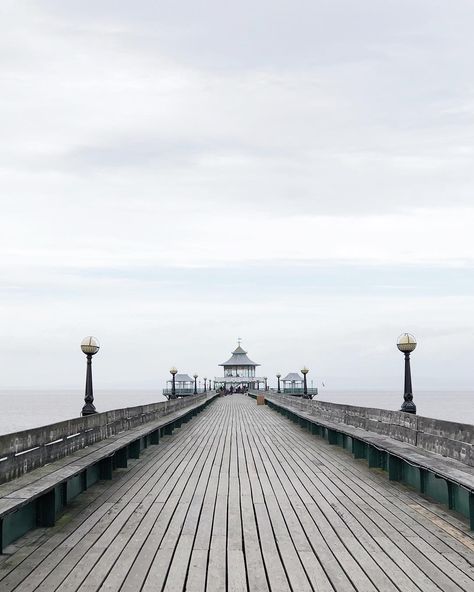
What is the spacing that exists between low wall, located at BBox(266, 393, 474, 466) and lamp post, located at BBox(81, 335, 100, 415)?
5.98 meters

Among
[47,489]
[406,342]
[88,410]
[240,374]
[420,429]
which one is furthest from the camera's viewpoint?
[240,374]

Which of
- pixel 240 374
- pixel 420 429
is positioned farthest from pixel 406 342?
pixel 240 374

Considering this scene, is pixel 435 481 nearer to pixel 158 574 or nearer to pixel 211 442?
pixel 158 574

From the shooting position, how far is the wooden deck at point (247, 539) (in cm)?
565

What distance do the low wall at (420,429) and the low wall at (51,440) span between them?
5.24m

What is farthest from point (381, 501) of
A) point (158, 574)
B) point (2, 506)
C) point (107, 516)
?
point (2, 506)

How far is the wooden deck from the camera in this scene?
5.65 metres

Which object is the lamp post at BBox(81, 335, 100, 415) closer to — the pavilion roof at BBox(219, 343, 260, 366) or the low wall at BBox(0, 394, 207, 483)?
the low wall at BBox(0, 394, 207, 483)

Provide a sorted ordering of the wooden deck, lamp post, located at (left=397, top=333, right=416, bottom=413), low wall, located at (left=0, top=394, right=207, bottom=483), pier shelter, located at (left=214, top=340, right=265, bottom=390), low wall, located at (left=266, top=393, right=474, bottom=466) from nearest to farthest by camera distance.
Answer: the wooden deck
low wall, located at (left=0, top=394, right=207, bottom=483)
low wall, located at (left=266, top=393, right=474, bottom=466)
lamp post, located at (left=397, top=333, right=416, bottom=413)
pier shelter, located at (left=214, top=340, right=265, bottom=390)

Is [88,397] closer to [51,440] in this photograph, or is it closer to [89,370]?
[89,370]

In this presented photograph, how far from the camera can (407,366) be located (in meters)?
15.0

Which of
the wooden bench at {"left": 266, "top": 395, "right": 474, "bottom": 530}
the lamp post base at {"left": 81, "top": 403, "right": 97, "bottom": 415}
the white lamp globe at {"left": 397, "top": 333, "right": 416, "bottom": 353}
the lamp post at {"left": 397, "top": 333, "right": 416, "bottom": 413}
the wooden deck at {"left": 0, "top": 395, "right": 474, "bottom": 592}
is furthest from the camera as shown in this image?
the white lamp globe at {"left": 397, "top": 333, "right": 416, "bottom": 353}

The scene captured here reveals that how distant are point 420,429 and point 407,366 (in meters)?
3.95

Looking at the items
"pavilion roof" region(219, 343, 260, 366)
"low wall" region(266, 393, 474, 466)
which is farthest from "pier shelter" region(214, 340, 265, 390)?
"low wall" region(266, 393, 474, 466)
